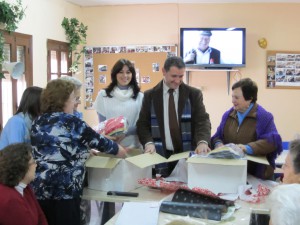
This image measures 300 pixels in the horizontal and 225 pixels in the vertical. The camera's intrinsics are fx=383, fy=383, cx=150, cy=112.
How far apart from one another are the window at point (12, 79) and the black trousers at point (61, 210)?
6.41 ft

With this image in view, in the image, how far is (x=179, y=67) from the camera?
2590mm

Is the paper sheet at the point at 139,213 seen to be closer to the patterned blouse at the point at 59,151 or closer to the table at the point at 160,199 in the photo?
the table at the point at 160,199

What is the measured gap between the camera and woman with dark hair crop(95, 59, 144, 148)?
2904 mm

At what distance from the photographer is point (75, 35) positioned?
5.29 m

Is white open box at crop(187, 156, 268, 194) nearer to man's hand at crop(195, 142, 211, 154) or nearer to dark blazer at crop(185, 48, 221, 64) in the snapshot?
man's hand at crop(195, 142, 211, 154)

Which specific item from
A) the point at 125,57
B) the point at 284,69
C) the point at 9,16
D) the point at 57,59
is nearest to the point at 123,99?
the point at 9,16

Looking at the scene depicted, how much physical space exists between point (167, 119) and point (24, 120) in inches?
37.1

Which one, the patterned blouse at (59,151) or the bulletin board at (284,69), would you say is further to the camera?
the bulletin board at (284,69)

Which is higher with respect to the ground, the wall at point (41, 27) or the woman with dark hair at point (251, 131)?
the wall at point (41, 27)

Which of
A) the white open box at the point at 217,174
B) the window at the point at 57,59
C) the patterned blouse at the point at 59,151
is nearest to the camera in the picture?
the patterned blouse at the point at 59,151

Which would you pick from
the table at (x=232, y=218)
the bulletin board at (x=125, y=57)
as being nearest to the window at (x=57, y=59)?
the bulletin board at (x=125, y=57)

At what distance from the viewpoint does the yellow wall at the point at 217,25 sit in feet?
17.7

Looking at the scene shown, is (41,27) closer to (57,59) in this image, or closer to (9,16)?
(57,59)

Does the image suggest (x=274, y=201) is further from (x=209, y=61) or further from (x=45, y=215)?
(x=209, y=61)
